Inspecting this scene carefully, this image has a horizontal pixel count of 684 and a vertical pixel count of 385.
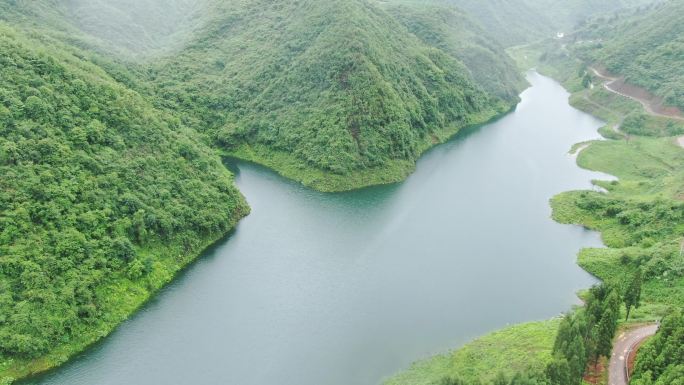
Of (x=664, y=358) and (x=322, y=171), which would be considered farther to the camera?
(x=322, y=171)

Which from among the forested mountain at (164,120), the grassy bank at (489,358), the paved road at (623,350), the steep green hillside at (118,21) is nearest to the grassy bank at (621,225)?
the grassy bank at (489,358)

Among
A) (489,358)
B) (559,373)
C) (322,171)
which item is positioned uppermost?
(322,171)

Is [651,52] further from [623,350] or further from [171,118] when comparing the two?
[171,118]

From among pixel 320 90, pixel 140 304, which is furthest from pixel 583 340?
pixel 320 90

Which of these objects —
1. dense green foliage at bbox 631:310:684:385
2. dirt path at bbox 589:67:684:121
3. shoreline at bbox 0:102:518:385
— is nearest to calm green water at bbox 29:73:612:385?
shoreline at bbox 0:102:518:385

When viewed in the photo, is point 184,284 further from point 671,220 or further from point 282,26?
point 282,26

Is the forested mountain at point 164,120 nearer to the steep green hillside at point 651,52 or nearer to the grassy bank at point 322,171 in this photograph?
the grassy bank at point 322,171
